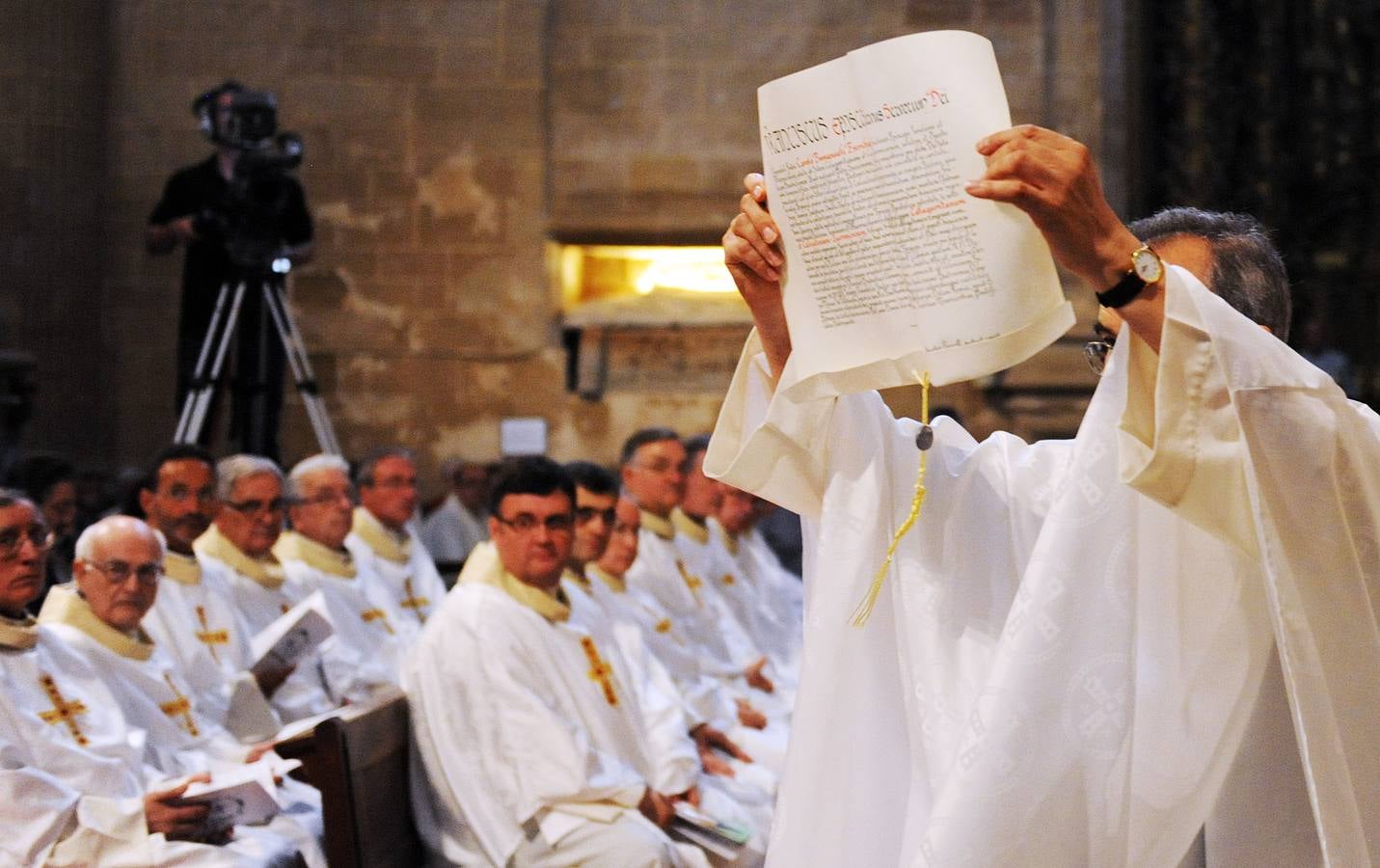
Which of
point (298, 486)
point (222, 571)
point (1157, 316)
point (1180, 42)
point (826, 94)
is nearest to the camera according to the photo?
point (1157, 316)

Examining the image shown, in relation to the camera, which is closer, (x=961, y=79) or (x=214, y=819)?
(x=961, y=79)

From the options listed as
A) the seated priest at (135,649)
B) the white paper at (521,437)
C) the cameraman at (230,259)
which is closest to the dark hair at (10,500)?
the seated priest at (135,649)

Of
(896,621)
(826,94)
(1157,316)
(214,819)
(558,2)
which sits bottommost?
(214,819)

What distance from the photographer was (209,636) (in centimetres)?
578

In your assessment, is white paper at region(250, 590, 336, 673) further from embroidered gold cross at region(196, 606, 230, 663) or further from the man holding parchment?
the man holding parchment

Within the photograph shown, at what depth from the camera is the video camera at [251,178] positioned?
26.7 ft

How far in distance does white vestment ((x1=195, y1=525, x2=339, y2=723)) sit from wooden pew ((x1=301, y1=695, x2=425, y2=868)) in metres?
1.50

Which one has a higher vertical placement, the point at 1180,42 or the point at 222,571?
the point at 1180,42

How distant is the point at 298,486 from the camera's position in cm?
690

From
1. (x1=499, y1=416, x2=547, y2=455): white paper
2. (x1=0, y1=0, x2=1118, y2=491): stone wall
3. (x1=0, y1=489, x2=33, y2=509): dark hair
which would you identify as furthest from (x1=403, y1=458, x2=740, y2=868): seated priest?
(x1=0, y1=0, x2=1118, y2=491): stone wall

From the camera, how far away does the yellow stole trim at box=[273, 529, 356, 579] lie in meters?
6.85

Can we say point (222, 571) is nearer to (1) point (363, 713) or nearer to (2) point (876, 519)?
(1) point (363, 713)

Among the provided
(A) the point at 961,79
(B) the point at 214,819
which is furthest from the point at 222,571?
(A) the point at 961,79

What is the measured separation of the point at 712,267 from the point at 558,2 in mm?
1948
